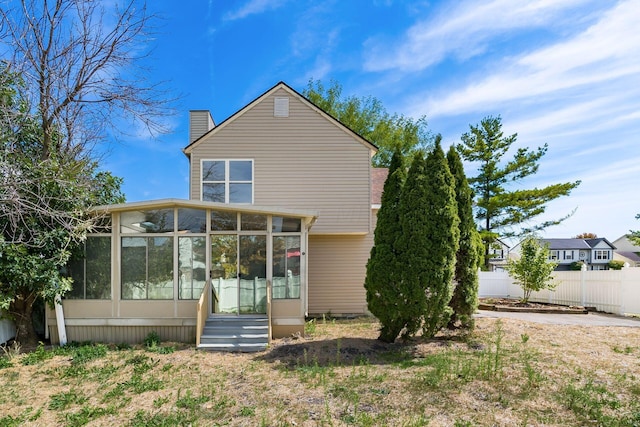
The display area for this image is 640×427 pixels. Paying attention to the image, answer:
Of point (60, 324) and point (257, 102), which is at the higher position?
point (257, 102)

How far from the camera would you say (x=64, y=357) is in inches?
331

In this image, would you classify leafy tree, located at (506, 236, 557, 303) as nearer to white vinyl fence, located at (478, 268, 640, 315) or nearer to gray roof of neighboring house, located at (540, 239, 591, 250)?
white vinyl fence, located at (478, 268, 640, 315)

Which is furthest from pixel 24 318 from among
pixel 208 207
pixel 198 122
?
pixel 198 122

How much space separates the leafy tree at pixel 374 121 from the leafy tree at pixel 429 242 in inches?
614

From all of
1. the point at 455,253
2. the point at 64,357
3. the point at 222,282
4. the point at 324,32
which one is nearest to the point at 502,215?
the point at 324,32

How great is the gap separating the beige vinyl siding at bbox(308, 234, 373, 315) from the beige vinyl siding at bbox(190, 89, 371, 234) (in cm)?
99

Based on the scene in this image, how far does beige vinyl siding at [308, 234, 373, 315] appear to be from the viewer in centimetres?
1380

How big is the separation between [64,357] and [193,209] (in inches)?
162

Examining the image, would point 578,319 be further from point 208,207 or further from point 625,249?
point 625,249

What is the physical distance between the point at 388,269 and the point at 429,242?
99 centimetres

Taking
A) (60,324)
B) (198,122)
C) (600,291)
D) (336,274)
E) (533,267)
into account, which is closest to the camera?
(60,324)

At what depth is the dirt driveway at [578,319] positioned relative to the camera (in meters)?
11.0

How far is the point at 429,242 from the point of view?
7984 mm

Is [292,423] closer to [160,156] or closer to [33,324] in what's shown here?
[33,324]
